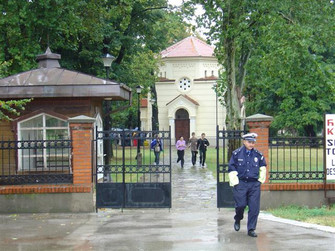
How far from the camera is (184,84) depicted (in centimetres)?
5728

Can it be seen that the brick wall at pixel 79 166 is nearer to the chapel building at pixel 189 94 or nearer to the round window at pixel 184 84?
the chapel building at pixel 189 94

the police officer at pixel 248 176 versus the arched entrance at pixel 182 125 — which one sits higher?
the arched entrance at pixel 182 125

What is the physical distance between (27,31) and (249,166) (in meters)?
16.1

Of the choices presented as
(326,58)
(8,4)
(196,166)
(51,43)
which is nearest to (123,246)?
(8,4)

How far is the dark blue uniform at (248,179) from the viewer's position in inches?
416

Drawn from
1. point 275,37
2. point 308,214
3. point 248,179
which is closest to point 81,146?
point 248,179

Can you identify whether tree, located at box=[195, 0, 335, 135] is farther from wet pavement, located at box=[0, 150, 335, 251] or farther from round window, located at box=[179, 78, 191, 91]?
round window, located at box=[179, 78, 191, 91]

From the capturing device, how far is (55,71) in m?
18.8

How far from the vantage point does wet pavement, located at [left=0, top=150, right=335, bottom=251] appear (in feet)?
32.3

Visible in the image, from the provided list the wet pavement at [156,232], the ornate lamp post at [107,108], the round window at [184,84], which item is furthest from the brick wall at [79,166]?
the round window at [184,84]

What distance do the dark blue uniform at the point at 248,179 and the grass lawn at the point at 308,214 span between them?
1.81m

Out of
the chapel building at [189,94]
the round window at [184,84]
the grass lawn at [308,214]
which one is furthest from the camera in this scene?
the round window at [184,84]

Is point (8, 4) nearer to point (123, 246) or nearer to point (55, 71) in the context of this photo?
point (55, 71)

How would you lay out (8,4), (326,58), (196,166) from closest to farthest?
(8,4)
(196,166)
(326,58)
